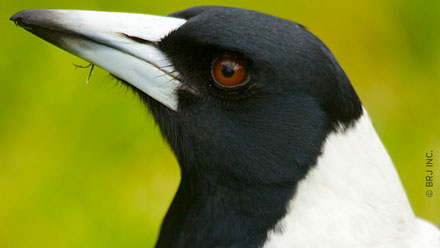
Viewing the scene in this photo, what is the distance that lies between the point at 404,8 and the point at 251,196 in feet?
8.64

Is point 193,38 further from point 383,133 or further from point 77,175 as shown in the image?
point 383,133

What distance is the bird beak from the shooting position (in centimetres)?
199

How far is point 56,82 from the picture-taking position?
403 cm

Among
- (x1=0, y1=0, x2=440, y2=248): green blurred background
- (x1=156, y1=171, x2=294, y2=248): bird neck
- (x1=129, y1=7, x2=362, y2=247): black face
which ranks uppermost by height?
(x1=129, y1=7, x2=362, y2=247): black face

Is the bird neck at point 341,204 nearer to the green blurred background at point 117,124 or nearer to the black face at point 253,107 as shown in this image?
the black face at point 253,107

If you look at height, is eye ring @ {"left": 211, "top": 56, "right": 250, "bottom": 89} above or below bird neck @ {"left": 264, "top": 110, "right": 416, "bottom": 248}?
above

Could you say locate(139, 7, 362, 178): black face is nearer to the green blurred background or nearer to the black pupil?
the black pupil

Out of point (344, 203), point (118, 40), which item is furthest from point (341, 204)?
point (118, 40)

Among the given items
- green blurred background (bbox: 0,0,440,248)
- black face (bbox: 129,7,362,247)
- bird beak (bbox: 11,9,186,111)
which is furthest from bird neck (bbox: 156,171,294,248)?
green blurred background (bbox: 0,0,440,248)

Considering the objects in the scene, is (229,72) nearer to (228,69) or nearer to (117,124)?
(228,69)

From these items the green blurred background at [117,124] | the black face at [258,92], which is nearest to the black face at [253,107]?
the black face at [258,92]

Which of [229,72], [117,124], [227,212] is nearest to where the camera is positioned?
[229,72]

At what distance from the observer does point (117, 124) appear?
402 centimetres

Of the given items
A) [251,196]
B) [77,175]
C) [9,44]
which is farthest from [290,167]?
[9,44]
